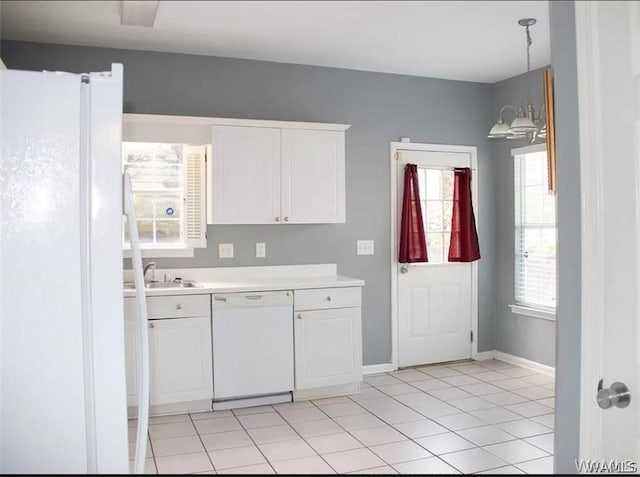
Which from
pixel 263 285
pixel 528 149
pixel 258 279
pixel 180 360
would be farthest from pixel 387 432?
pixel 528 149

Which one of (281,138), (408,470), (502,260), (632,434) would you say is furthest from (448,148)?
(632,434)

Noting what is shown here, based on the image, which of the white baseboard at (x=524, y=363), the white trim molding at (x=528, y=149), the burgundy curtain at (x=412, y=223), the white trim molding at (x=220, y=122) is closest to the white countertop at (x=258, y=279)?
the burgundy curtain at (x=412, y=223)

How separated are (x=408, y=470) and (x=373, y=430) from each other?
0.71 m

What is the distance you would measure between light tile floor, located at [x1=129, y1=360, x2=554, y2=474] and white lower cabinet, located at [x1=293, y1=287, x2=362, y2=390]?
164 mm

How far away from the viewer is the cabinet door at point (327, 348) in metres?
3.67

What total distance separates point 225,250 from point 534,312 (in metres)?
2.36

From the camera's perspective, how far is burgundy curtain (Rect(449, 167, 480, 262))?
4535 mm

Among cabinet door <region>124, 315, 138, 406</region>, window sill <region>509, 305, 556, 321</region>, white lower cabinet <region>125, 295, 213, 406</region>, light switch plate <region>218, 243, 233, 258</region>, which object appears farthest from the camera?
window sill <region>509, 305, 556, 321</region>

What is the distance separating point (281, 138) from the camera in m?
3.79

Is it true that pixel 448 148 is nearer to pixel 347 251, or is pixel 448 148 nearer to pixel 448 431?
pixel 347 251

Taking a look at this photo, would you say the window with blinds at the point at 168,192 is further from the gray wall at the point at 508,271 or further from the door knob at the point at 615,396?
the door knob at the point at 615,396

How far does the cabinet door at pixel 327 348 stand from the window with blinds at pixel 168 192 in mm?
931

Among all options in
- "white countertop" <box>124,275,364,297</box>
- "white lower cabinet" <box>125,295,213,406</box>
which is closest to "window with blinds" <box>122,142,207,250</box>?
"white countertop" <box>124,275,364,297</box>

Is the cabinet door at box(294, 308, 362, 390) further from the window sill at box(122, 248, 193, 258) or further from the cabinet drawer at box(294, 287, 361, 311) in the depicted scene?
the window sill at box(122, 248, 193, 258)
